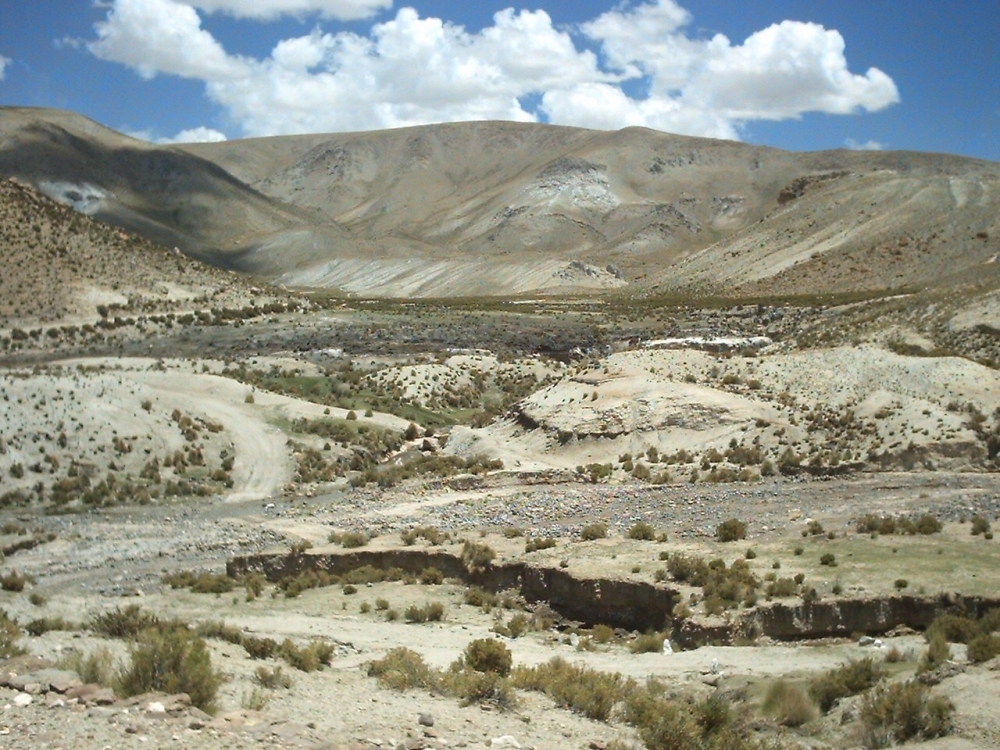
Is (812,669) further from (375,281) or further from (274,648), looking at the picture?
(375,281)

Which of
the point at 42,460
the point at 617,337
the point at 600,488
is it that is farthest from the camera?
the point at 617,337

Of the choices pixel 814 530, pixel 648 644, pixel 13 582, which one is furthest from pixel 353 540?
pixel 814 530

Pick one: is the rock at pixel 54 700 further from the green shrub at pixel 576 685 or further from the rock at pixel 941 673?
the rock at pixel 941 673

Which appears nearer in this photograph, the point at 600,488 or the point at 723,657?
the point at 723,657

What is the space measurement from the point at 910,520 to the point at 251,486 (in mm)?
19064

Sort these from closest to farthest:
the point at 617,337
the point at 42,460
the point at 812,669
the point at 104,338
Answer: the point at 812,669 < the point at 42,460 < the point at 104,338 < the point at 617,337

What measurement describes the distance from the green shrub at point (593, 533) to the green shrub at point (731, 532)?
7.38ft

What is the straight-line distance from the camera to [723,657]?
43.8 feet

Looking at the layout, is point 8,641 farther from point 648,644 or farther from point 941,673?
point 941,673

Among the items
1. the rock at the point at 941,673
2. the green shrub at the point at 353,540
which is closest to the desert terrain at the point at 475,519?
the rock at the point at 941,673

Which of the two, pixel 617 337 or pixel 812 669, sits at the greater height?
pixel 617 337

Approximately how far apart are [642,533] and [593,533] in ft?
3.17

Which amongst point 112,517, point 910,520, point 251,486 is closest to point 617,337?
→ point 251,486

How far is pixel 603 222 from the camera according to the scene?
17612 cm
